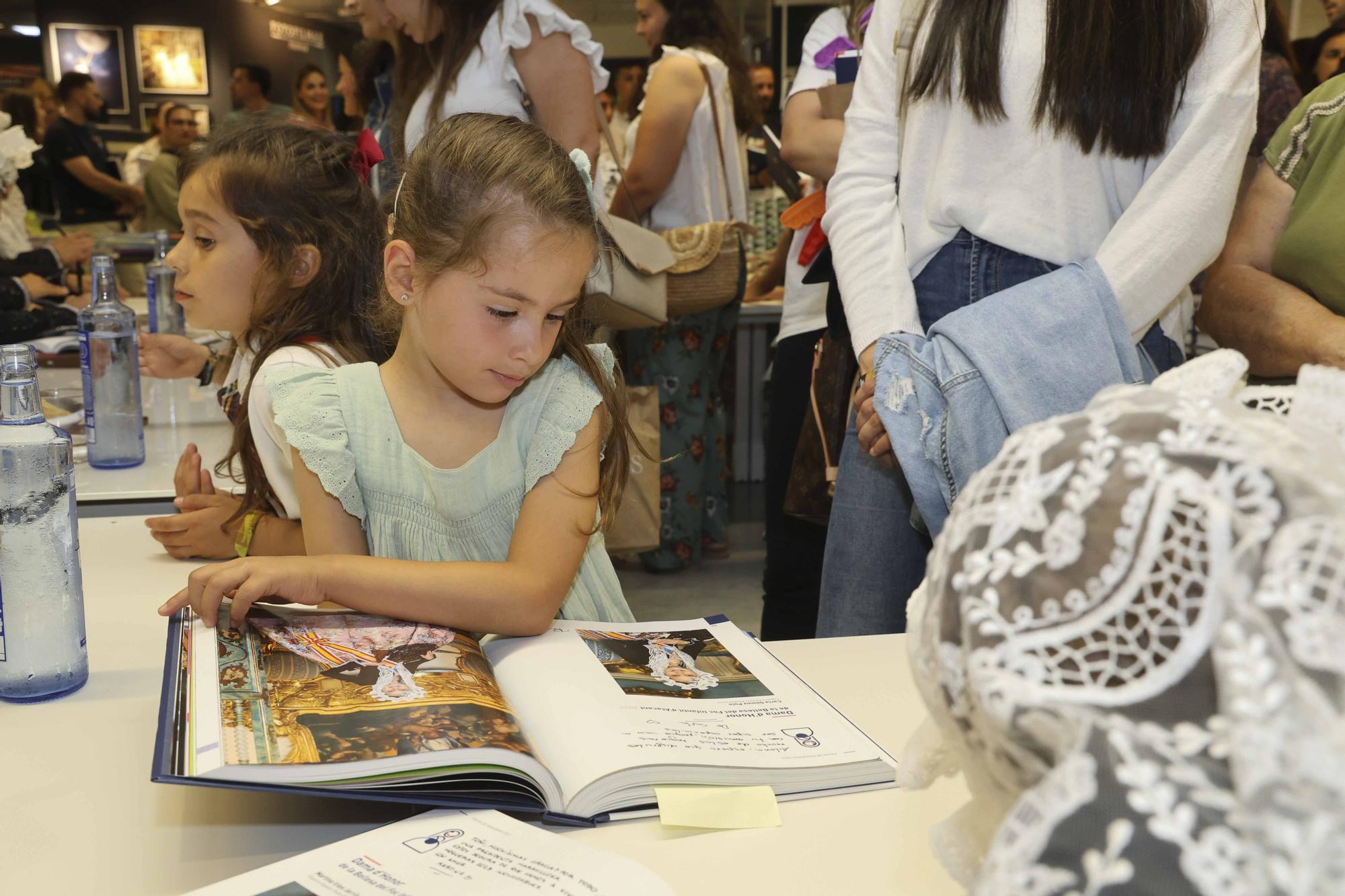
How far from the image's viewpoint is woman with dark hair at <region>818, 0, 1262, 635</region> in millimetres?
1217

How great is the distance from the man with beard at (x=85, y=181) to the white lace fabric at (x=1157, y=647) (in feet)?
18.3

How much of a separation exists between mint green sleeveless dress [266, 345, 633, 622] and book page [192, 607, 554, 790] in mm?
310

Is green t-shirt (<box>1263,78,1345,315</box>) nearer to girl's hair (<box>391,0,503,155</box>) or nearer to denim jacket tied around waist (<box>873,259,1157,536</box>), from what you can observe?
denim jacket tied around waist (<box>873,259,1157,536</box>)

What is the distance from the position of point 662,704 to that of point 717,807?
0.14 metres

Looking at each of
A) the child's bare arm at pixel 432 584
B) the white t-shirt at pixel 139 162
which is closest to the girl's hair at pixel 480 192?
the child's bare arm at pixel 432 584


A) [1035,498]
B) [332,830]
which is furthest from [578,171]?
[1035,498]

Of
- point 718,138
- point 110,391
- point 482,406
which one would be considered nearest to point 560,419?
point 482,406

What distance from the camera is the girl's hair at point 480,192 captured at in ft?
3.99

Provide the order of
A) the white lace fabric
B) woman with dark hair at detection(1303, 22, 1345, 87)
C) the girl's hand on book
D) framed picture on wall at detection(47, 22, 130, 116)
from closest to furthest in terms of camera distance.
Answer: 1. the white lace fabric
2. the girl's hand on book
3. woman with dark hair at detection(1303, 22, 1345, 87)
4. framed picture on wall at detection(47, 22, 130, 116)

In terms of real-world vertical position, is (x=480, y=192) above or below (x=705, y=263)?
above

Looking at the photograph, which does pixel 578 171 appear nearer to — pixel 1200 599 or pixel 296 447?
pixel 296 447

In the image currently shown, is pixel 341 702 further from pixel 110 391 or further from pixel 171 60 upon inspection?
pixel 171 60

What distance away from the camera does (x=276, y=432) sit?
1.39m
